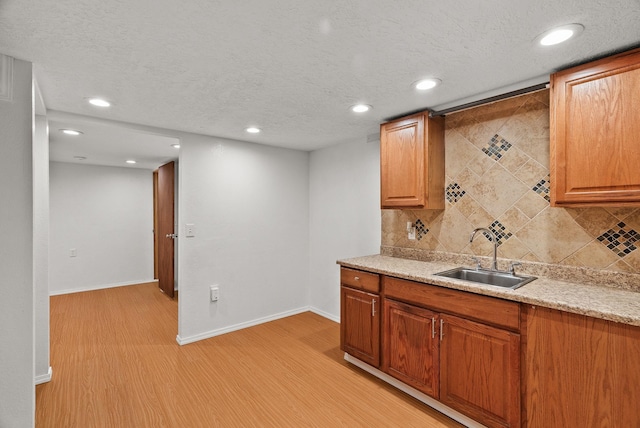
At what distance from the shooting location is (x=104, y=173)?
17.8ft

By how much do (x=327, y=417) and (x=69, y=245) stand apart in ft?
17.3

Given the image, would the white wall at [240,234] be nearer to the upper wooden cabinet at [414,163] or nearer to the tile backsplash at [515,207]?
the upper wooden cabinet at [414,163]

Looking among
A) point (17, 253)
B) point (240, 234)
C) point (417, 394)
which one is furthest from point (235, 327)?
point (17, 253)

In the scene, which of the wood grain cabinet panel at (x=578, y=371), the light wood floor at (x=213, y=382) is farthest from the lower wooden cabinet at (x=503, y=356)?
the light wood floor at (x=213, y=382)

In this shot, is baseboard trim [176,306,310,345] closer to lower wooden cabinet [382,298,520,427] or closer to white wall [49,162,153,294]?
lower wooden cabinet [382,298,520,427]

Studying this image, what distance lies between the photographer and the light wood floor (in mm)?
2084

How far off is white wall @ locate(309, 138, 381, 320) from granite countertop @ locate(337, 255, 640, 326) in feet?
3.75

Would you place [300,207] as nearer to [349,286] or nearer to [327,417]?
[349,286]

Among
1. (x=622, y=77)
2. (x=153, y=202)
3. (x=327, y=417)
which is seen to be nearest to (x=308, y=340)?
(x=327, y=417)

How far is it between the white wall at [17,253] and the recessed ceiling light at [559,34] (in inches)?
106

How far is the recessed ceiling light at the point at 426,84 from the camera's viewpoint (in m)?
2.00

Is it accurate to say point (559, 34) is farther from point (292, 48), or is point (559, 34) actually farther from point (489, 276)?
point (489, 276)

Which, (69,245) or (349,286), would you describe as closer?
(349,286)

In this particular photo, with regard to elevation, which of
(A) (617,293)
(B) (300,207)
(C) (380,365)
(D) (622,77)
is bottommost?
(C) (380,365)
